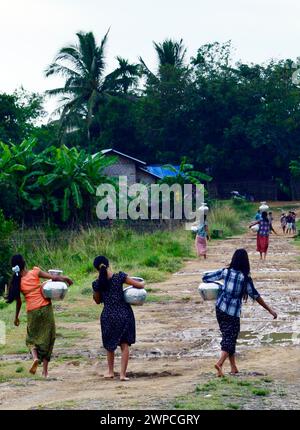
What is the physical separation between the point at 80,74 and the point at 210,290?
43.8 m

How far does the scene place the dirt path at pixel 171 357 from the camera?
419 inches

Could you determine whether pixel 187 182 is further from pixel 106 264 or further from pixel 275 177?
pixel 106 264

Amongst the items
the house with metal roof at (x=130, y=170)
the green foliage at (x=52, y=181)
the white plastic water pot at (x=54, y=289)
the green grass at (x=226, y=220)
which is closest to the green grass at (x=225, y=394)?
the white plastic water pot at (x=54, y=289)

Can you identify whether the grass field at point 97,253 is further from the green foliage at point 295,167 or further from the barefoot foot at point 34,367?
the green foliage at point 295,167

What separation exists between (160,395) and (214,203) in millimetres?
35401

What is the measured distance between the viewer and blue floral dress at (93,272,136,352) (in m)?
12.1

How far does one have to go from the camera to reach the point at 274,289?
20.7 meters

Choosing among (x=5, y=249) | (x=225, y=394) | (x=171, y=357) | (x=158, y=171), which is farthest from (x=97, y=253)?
(x=158, y=171)

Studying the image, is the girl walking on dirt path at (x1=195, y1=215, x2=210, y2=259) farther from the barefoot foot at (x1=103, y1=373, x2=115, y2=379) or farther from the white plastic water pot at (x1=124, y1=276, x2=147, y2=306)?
the white plastic water pot at (x1=124, y1=276, x2=147, y2=306)

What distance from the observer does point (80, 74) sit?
180ft

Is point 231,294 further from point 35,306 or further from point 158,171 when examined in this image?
point 158,171

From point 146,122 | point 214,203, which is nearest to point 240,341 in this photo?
point 214,203

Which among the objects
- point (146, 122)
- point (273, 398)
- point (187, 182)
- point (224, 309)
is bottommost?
point (273, 398)

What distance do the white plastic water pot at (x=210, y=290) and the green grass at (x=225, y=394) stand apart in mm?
882
